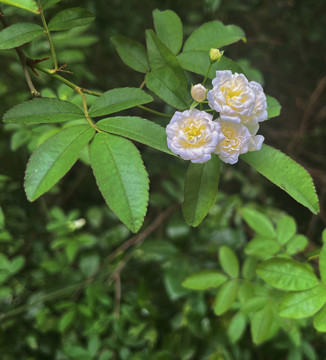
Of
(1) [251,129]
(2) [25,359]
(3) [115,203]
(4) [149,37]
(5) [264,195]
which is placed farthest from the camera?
(5) [264,195]

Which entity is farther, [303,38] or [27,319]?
[303,38]

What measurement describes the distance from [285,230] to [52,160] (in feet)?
2.78

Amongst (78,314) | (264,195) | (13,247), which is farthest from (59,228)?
(264,195)

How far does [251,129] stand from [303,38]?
2025 millimetres

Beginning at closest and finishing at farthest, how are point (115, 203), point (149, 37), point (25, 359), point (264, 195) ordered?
point (115, 203) < point (149, 37) < point (25, 359) < point (264, 195)

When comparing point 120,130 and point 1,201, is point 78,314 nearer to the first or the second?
point 1,201

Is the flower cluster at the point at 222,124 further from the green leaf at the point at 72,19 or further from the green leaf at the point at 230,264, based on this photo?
the green leaf at the point at 230,264

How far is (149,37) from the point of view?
2.58ft

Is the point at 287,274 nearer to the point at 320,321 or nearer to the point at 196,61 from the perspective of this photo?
the point at 320,321

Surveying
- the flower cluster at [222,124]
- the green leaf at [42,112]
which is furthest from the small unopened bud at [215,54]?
the green leaf at [42,112]

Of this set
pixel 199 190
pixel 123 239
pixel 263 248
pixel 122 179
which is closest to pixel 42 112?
pixel 122 179

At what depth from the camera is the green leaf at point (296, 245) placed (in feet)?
3.80

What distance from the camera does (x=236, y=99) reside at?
24.8 inches

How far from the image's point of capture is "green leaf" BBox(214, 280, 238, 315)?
1108 mm
